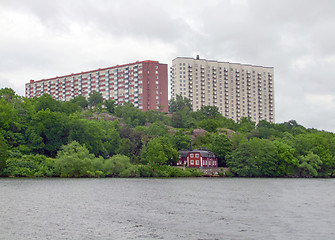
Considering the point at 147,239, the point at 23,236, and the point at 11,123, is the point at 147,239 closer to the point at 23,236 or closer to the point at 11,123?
the point at 23,236

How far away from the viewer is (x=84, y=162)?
95438mm

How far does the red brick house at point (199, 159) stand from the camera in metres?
128

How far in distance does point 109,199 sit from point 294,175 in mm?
83953

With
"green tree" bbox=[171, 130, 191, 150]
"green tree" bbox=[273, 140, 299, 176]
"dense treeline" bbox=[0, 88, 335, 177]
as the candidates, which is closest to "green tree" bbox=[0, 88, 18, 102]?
"dense treeline" bbox=[0, 88, 335, 177]

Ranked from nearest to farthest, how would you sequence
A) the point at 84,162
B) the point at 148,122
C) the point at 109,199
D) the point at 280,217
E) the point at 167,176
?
1. the point at 280,217
2. the point at 109,199
3. the point at 84,162
4. the point at 167,176
5. the point at 148,122

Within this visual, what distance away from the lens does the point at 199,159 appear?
12875 centimetres

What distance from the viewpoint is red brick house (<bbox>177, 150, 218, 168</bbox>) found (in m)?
128

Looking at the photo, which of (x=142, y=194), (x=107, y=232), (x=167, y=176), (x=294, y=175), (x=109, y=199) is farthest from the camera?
(x=294, y=175)

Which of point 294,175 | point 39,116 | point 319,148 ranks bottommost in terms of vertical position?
point 294,175

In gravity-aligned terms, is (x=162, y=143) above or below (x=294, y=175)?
above

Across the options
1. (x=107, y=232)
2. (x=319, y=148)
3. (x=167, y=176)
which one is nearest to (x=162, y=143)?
(x=167, y=176)

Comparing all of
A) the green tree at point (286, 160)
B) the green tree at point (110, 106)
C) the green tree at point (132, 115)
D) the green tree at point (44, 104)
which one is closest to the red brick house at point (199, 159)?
the green tree at point (286, 160)

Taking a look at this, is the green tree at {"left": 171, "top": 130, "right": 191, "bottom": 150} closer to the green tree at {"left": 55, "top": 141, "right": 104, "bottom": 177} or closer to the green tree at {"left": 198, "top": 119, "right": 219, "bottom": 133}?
the green tree at {"left": 198, "top": 119, "right": 219, "bottom": 133}

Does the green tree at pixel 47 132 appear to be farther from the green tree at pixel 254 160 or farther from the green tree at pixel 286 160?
the green tree at pixel 286 160
